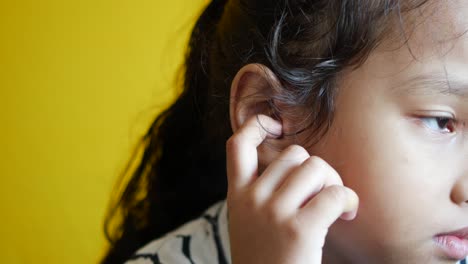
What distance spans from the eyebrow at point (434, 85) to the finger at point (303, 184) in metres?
0.10

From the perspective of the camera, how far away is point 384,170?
52 centimetres

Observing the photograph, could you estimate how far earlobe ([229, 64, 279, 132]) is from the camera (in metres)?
0.59

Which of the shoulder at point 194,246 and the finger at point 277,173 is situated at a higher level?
the finger at point 277,173

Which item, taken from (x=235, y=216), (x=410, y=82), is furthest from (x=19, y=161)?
(x=410, y=82)

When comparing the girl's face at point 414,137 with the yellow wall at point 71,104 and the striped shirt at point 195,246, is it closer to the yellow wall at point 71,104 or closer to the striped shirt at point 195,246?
the striped shirt at point 195,246

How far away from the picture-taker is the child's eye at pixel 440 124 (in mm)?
507

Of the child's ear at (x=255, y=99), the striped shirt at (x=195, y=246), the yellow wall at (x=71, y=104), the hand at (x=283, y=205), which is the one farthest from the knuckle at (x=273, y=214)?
the yellow wall at (x=71, y=104)

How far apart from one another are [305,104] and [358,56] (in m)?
0.08

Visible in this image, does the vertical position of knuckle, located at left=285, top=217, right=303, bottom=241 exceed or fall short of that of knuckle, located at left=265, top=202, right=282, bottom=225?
it falls short

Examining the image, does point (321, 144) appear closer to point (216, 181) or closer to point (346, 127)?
point (346, 127)

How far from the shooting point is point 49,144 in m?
1.20

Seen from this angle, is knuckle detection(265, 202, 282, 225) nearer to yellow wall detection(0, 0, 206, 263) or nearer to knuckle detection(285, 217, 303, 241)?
knuckle detection(285, 217, 303, 241)

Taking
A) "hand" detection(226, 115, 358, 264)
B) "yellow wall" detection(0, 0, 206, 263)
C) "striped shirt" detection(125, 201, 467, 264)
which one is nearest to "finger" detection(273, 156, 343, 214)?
"hand" detection(226, 115, 358, 264)

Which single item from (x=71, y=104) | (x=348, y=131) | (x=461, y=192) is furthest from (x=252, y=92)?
(x=71, y=104)
